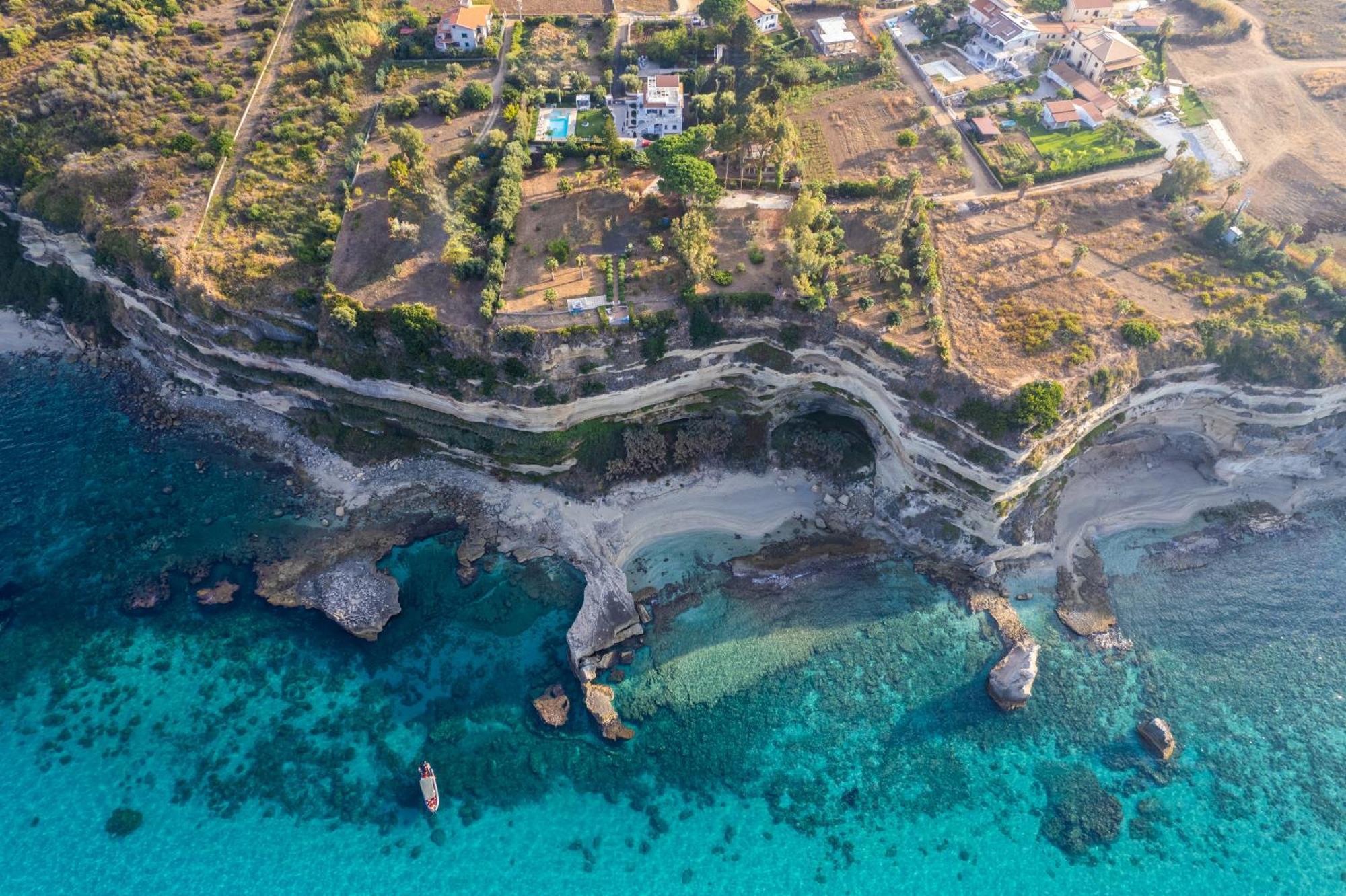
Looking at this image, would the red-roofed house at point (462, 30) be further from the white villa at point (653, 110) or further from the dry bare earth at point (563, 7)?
the white villa at point (653, 110)

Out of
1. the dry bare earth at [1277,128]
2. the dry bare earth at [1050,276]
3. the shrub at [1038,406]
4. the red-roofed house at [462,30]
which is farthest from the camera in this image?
the red-roofed house at [462,30]

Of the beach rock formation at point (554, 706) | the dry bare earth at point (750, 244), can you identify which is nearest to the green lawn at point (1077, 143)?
the dry bare earth at point (750, 244)

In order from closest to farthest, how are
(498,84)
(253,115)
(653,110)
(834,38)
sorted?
1. (653,110)
2. (253,115)
3. (498,84)
4. (834,38)

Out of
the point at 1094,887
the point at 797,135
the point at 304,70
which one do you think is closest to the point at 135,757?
the point at 304,70

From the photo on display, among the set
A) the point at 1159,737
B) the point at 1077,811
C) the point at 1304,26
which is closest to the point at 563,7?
the point at 1304,26

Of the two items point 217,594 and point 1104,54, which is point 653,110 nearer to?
point 1104,54
